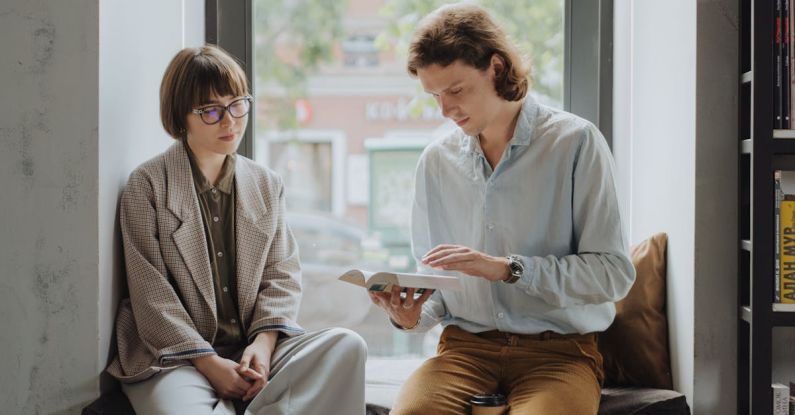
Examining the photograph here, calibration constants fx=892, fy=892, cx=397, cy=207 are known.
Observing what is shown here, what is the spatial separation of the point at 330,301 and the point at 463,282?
742 millimetres

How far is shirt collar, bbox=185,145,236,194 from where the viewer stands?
224 centimetres

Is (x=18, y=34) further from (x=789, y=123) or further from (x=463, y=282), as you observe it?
(x=789, y=123)

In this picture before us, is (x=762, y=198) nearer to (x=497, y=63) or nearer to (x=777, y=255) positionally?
(x=777, y=255)

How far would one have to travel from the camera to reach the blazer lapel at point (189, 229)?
2.16 meters

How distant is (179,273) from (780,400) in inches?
57.6

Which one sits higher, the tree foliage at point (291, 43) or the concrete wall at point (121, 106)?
the tree foliage at point (291, 43)

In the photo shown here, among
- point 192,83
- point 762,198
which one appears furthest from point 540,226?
point 192,83

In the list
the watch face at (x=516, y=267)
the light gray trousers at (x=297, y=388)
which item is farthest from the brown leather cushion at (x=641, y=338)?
the light gray trousers at (x=297, y=388)

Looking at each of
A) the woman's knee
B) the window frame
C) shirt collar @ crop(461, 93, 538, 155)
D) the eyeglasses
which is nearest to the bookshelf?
shirt collar @ crop(461, 93, 538, 155)

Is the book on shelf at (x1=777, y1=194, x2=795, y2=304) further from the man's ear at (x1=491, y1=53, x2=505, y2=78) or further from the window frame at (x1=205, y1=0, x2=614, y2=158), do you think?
the window frame at (x1=205, y1=0, x2=614, y2=158)

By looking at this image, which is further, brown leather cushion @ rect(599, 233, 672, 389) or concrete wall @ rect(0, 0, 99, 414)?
brown leather cushion @ rect(599, 233, 672, 389)

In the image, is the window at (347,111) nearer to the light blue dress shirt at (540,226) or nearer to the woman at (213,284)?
the woman at (213,284)

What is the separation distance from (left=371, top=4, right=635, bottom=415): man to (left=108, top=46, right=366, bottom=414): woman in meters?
0.24

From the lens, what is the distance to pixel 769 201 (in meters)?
2.07
